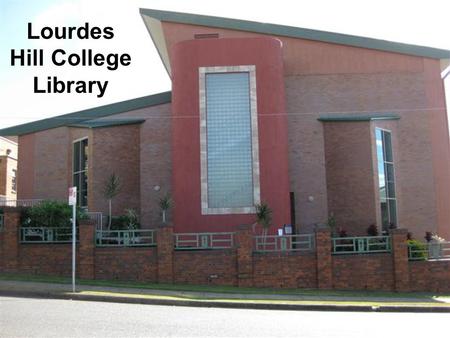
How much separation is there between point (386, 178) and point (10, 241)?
62.5 feet

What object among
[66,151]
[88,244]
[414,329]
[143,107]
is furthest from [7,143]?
[414,329]

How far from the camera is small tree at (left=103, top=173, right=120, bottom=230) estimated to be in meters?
27.1

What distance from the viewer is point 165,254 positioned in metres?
18.4

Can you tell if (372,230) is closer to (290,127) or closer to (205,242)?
(290,127)

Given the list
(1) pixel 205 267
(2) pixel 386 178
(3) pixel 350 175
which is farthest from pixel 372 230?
(1) pixel 205 267

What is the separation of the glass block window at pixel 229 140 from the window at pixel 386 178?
7.95 metres

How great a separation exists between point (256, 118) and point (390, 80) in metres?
9.40

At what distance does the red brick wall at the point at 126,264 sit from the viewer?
18391 mm

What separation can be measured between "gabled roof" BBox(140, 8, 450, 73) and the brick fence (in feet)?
48.8

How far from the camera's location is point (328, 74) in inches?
1193

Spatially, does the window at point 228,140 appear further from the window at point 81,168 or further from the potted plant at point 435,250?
the window at point 81,168

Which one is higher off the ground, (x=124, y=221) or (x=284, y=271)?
(x=124, y=221)

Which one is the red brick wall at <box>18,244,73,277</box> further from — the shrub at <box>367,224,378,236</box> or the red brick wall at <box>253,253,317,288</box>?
the shrub at <box>367,224,378,236</box>

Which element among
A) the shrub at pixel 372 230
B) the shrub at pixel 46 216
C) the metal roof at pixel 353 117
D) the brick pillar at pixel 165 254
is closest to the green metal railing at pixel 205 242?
the brick pillar at pixel 165 254
